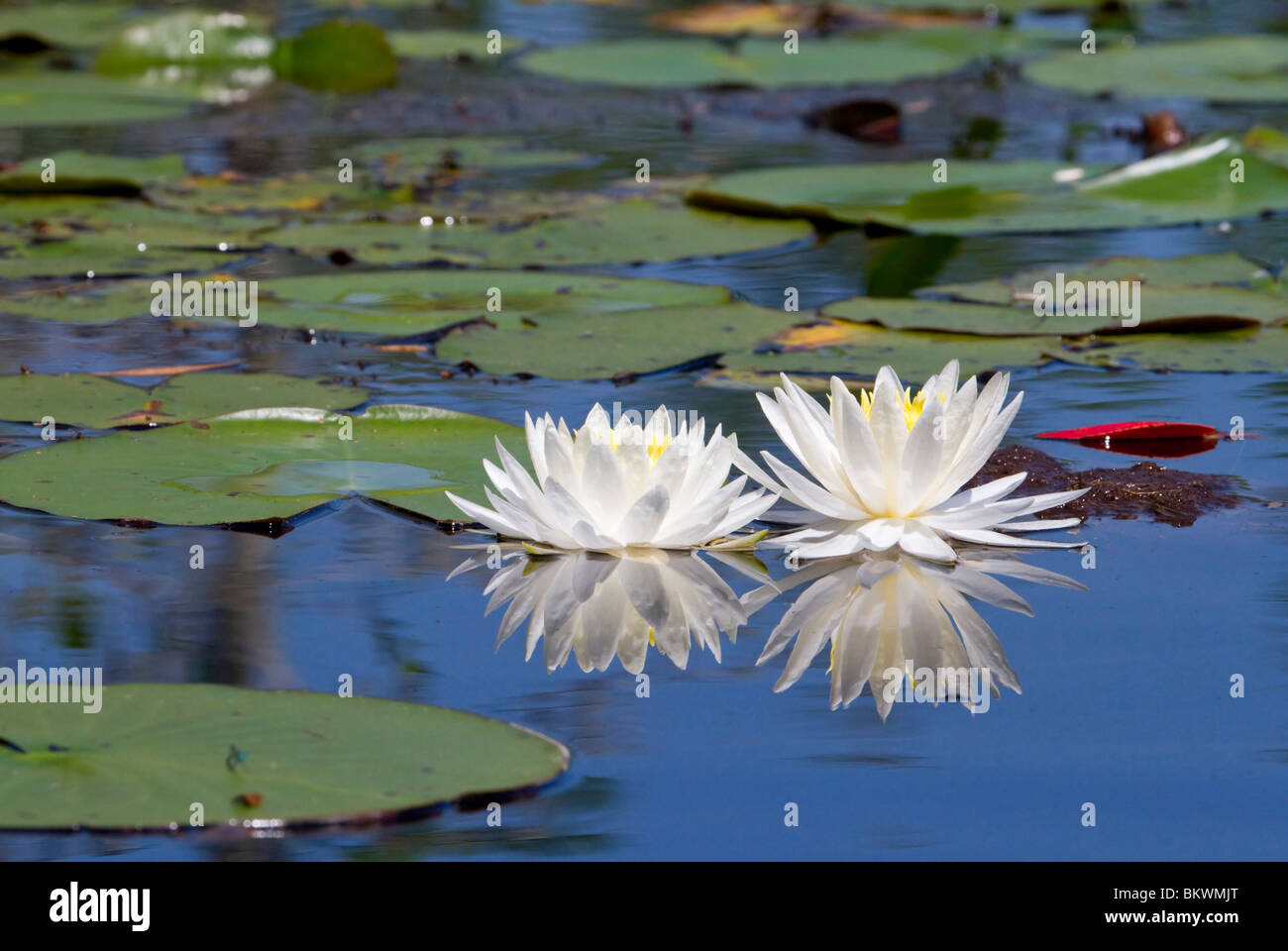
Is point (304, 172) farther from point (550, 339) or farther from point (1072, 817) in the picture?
point (1072, 817)

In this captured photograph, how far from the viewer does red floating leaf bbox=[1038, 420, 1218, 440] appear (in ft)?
11.0

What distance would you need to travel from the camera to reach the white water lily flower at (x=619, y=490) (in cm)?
269

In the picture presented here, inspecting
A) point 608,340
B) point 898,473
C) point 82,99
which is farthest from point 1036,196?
point 82,99

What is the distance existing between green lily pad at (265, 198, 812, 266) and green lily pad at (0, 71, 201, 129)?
279 cm

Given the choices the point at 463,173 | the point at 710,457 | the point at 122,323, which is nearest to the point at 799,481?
the point at 710,457

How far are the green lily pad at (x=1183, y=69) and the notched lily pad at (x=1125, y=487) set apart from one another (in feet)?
17.8

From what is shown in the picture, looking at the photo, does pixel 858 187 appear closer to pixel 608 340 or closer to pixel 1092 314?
pixel 1092 314

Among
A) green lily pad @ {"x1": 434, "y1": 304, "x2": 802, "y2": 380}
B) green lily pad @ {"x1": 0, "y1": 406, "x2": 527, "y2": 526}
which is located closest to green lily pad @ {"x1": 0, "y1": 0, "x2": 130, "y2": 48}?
green lily pad @ {"x1": 434, "y1": 304, "x2": 802, "y2": 380}

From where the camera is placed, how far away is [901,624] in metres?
2.54

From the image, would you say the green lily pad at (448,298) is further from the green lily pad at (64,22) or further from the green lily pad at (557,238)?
the green lily pad at (64,22)

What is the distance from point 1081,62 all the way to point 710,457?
675 centimetres

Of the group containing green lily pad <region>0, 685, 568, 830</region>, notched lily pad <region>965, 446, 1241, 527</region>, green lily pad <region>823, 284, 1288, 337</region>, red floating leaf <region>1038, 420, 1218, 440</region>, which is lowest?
green lily pad <region>0, 685, 568, 830</region>

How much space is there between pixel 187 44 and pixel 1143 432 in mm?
6885

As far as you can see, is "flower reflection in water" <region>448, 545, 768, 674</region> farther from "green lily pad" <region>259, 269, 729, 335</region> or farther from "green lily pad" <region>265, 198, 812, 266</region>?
"green lily pad" <region>265, 198, 812, 266</region>
